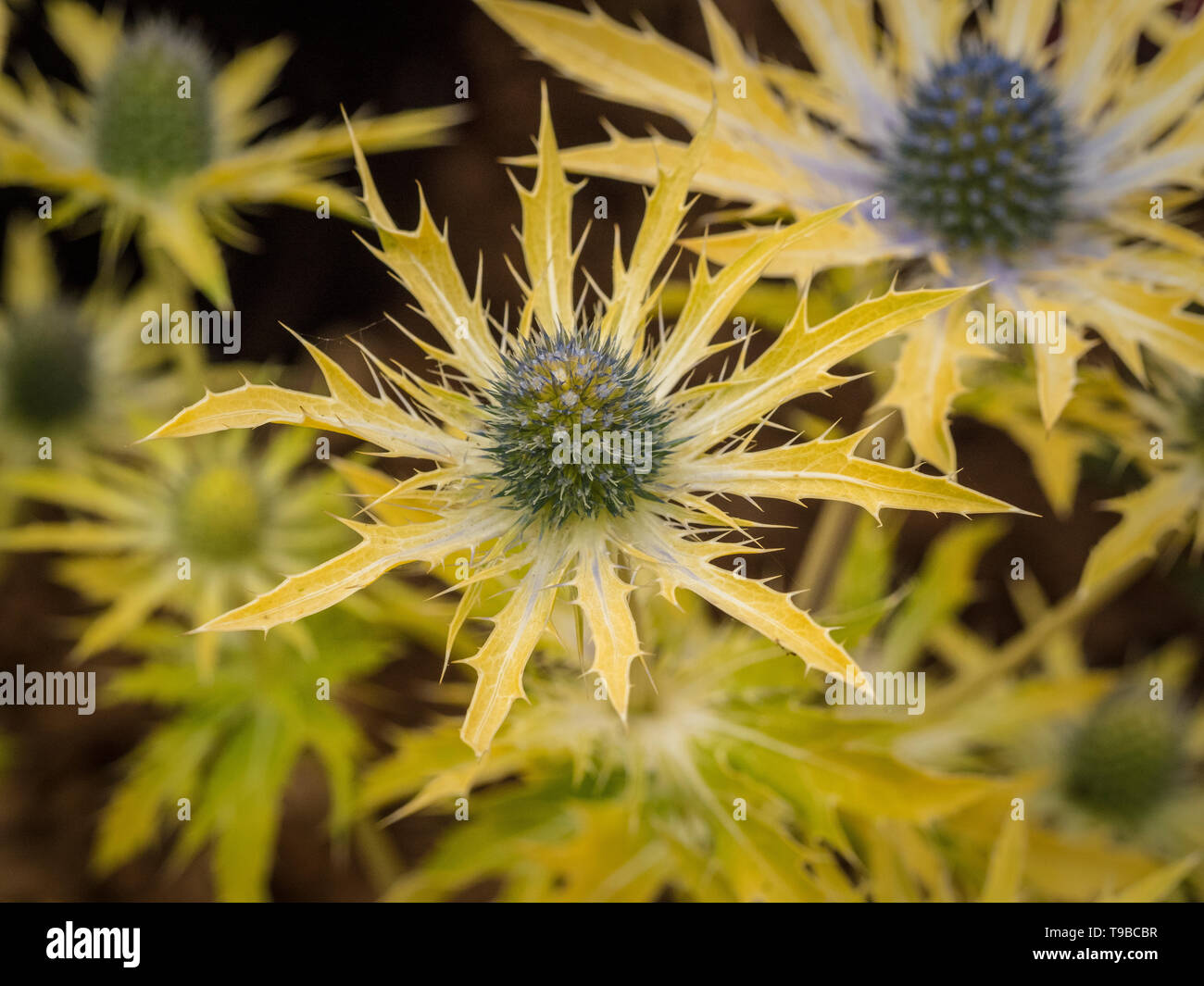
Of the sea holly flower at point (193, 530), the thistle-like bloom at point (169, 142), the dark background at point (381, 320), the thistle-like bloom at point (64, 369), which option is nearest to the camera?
the thistle-like bloom at point (169, 142)

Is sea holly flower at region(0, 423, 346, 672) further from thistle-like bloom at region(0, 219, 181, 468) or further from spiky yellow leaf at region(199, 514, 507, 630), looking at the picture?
spiky yellow leaf at region(199, 514, 507, 630)

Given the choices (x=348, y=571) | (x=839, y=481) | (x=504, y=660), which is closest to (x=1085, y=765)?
(x=839, y=481)

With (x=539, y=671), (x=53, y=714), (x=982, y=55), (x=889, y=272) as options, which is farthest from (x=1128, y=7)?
(x=53, y=714)

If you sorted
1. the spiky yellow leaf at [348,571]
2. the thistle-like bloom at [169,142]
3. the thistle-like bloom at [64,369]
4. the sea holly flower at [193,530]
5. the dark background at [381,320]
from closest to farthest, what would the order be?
the spiky yellow leaf at [348,571] < the thistle-like bloom at [169,142] < the sea holly flower at [193,530] < the thistle-like bloom at [64,369] < the dark background at [381,320]

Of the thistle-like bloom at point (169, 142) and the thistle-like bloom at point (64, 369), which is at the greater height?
the thistle-like bloom at point (169, 142)

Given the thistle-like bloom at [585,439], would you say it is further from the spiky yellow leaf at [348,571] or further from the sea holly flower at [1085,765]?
the sea holly flower at [1085,765]

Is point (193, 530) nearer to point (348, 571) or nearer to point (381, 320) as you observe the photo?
point (381, 320)

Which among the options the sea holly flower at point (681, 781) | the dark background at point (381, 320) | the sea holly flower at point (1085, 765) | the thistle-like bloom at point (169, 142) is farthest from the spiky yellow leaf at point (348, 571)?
the dark background at point (381, 320)

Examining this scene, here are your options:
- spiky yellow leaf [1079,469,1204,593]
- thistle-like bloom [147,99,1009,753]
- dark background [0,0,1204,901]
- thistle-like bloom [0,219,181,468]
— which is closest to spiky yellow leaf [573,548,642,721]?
thistle-like bloom [147,99,1009,753]
